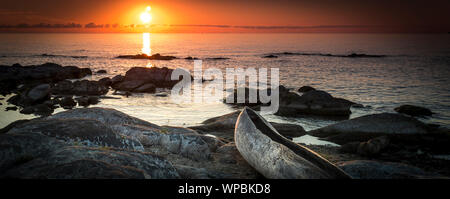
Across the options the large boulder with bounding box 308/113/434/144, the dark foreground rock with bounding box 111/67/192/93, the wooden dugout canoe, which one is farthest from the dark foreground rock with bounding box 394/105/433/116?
the dark foreground rock with bounding box 111/67/192/93

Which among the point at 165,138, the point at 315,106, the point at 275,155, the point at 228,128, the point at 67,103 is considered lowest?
the point at 228,128

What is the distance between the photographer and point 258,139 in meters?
8.24

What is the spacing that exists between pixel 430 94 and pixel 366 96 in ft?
25.3

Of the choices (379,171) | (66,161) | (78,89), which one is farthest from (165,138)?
(78,89)

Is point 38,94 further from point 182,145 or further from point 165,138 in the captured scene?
point 182,145

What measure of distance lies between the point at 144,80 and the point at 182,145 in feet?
99.0

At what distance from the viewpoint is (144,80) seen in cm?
3912

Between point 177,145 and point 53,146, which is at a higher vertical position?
point 53,146

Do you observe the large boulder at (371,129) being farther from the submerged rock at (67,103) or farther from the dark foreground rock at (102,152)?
the submerged rock at (67,103)

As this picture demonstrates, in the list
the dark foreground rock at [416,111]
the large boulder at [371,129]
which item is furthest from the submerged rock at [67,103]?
the dark foreground rock at [416,111]

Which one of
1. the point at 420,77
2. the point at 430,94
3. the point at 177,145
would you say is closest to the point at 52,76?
the point at 177,145

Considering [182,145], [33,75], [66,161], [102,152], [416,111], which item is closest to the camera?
[66,161]

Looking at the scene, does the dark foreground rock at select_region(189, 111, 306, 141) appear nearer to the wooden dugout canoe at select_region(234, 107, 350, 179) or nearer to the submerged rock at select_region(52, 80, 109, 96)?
the wooden dugout canoe at select_region(234, 107, 350, 179)
